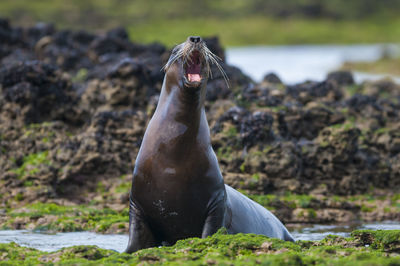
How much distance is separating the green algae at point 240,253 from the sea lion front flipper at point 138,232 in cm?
98

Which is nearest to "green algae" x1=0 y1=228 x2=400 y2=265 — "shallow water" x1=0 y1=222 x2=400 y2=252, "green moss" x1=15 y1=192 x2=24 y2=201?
"shallow water" x1=0 y1=222 x2=400 y2=252

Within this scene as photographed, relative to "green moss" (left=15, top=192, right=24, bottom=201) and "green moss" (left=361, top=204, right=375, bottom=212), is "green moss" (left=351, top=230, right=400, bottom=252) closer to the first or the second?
"green moss" (left=361, top=204, right=375, bottom=212)

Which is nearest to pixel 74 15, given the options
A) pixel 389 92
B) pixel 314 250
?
pixel 389 92

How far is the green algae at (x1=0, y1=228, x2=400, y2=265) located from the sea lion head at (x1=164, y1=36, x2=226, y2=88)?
5.14ft

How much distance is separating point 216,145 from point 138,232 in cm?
519

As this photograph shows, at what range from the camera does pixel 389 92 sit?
2175cm

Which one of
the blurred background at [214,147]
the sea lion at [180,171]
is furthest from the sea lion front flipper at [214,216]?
the blurred background at [214,147]

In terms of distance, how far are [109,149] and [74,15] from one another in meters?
103

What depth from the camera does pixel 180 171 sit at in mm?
7027

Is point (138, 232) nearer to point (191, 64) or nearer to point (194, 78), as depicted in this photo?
point (194, 78)

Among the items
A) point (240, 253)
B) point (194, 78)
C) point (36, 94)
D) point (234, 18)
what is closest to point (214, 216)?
point (240, 253)

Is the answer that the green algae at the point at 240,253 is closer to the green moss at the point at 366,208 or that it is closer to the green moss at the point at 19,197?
the green moss at the point at 19,197

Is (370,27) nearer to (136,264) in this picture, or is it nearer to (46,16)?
(46,16)

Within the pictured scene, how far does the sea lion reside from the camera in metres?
7.04
